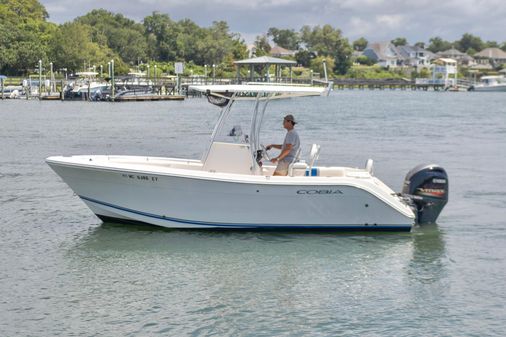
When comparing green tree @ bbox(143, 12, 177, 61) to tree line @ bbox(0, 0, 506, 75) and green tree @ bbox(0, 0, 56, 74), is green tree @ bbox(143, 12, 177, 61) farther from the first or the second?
green tree @ bbox(0, 0, 56, 74)

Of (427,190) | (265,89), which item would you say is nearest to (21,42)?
(265,89)

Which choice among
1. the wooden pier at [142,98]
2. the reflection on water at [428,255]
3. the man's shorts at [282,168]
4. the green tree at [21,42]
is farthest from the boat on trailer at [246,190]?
the green tree at [21,42]

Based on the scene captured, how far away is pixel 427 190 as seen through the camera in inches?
580

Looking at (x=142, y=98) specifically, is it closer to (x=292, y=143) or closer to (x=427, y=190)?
(x=292, y=143)

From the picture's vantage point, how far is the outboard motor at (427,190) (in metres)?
14.7

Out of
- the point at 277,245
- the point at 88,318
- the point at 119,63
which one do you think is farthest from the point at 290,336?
the point at 119,63

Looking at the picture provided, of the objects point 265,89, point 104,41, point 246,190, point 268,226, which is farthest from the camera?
point 104,41

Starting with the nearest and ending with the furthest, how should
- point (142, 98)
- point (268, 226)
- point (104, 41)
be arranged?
1. point (268, 226)
2. point (142, 98)
3. point (104, 41)

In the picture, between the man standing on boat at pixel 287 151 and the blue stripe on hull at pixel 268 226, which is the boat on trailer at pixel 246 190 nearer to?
the blue stripe on hull at pixel 268 226

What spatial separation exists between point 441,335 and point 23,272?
6463 mm

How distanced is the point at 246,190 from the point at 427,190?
3.54 m

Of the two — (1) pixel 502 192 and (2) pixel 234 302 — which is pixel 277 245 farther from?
(1) pixel 502 192

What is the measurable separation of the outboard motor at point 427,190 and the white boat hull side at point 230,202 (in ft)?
2.09

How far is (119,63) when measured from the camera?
13100cm
